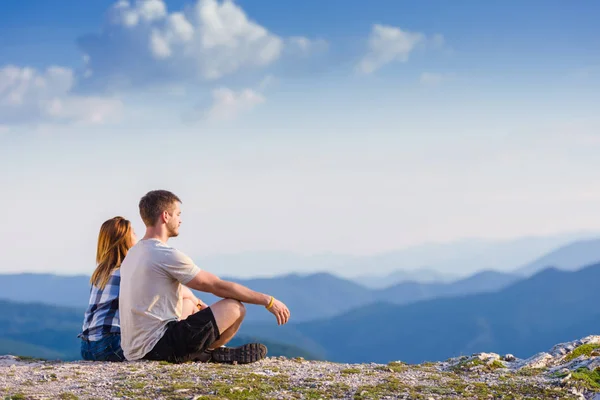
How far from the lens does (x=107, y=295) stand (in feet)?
41.8

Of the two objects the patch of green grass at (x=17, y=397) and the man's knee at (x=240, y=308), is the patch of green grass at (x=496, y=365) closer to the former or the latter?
the man's knee at (x=240, y=308)

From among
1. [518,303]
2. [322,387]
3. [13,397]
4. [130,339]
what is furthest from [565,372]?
[518,303]

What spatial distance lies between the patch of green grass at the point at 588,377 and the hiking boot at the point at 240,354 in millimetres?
5922

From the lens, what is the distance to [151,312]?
38.9 feet

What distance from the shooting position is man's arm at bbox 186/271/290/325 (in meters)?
11.4

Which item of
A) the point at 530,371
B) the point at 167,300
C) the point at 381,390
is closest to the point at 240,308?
the point at 167,300

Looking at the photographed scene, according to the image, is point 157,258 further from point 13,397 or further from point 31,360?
point 31,360

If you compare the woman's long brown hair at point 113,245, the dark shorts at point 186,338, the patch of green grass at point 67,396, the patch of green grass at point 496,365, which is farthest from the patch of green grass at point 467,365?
the patch of green grass at point 67,396

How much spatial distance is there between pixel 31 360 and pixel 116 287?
310 cm

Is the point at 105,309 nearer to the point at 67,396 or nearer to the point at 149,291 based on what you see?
the point at 149,291

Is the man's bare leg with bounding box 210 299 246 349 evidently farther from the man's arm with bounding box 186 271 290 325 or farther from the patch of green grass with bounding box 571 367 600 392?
the patch of green grass with bounding box 571 367 600 392

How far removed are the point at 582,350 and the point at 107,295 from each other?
1062cm

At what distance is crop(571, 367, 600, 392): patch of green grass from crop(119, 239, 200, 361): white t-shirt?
7286mm

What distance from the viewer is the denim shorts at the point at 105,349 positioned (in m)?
12.6
